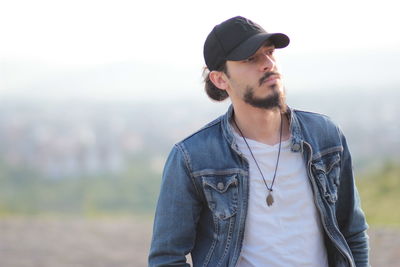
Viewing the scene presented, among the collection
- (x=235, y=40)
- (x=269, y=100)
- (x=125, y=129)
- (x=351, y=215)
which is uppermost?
(x=125, y=129)

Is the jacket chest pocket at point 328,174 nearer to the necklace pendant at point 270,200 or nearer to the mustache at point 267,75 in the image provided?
the necklace pendant at point 270,200

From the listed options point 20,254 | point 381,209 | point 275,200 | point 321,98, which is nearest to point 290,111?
point 275,200

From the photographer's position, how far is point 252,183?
2.49m

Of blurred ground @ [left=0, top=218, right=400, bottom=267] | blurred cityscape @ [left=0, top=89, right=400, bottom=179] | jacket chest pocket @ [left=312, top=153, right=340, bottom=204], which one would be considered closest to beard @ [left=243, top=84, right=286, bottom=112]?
jacket chest pocket @ [left=312, top=153, right=340, bottom=204]

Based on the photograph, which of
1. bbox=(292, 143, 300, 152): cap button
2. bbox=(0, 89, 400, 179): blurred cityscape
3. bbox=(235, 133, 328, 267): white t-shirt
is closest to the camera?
bbox=(235, 133, 328, 267): white t-shirt

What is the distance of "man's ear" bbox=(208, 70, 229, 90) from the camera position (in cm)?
262

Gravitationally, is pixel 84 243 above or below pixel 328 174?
below

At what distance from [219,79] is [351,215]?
26.1 inches

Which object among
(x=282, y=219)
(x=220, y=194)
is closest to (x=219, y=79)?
(x=220, y=194)

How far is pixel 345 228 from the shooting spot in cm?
262

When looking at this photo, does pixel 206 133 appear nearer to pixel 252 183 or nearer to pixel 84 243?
pixel 252 183

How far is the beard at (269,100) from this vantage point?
96.6 inches

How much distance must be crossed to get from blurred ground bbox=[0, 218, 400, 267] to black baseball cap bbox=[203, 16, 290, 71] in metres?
4.26

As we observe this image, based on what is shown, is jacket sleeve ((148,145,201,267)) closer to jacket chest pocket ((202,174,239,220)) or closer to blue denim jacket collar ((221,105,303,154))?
jacket chest pocket ((202,174,239,220))
